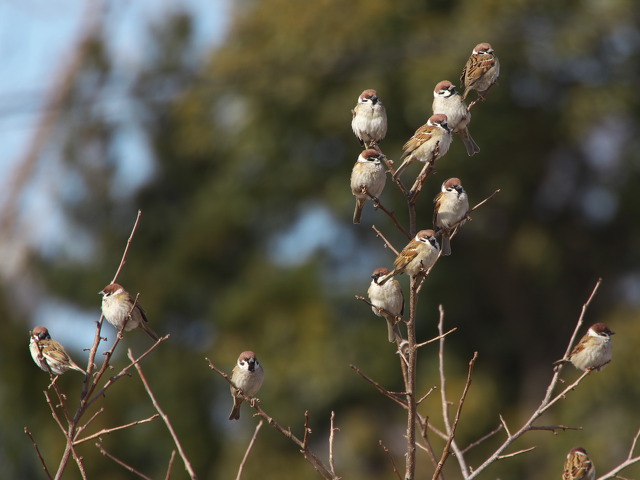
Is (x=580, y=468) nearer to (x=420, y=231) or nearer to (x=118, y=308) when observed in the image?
(x=420, y=231)

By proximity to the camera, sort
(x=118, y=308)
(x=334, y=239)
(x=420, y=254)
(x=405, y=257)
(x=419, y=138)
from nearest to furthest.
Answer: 1. (x=420, y=254)
2. (x=405, y=257)
3. (x=419, y=138)
4. (x=118, y=308)
5. (x=334, y=239)

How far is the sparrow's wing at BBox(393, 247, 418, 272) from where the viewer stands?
451 centimetres

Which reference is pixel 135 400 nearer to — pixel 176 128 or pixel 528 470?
pixel 176 128

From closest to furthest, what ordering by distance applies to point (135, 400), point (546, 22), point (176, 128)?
point (546, 22)
point (135, 400)
point (176, 128)

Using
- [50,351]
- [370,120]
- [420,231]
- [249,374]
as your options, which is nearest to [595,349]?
[420,231]

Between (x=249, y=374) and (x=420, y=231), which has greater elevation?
(x=420, y=231)

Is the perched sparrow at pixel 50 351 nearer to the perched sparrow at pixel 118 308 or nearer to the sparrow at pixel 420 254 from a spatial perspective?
the perched sparrow at pixel 118 308

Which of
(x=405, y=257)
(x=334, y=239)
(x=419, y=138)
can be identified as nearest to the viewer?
(x=405, y=257)

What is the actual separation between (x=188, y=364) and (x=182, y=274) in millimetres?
1189

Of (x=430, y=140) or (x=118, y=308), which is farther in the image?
(x=118, y=308)

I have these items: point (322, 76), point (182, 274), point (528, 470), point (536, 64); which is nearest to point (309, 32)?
point (322, 76)

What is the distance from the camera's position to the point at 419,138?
4801mm

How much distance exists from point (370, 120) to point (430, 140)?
1.42 feet

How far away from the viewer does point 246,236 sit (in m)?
13.4
